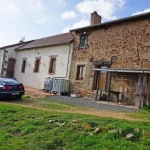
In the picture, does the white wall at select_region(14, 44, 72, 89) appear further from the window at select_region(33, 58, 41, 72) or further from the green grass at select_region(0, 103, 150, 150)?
the green grass at select_region(0, 103, 150, 150)

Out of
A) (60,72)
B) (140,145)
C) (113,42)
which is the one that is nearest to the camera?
(140,145)

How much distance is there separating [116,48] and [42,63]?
9129 mm

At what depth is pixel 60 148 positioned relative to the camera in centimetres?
489

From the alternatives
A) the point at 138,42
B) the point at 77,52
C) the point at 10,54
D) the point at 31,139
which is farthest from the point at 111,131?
the point at 10,54

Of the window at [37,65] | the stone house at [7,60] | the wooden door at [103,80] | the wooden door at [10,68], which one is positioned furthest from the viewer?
the wooden door at [10,68]

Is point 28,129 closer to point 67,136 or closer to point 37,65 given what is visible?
point 67,136

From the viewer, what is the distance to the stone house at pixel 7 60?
25266 millimetres

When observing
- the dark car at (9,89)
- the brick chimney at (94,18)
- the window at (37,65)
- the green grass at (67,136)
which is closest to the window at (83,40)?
the brick chimney at (94,18)

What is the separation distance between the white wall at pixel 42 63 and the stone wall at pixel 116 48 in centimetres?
134

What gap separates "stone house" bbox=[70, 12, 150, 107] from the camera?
13.4 metres

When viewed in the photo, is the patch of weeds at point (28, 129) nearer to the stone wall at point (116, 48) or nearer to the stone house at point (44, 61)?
the stone wall at point (116, 48)

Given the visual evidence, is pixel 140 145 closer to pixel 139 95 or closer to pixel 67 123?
pixel 67 123

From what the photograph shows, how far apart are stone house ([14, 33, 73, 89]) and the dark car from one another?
6086 mm

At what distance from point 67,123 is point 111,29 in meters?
11.1
